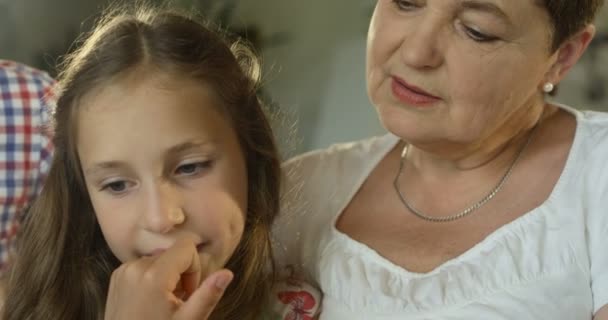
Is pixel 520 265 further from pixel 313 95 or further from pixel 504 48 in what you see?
pixel 313 95

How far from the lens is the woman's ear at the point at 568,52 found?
4.64ft

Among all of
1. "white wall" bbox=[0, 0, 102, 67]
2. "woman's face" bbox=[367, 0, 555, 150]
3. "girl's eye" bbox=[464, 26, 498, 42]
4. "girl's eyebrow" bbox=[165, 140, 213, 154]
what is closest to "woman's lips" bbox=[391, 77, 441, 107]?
"woman's face" bbox=[367, 0, 555, 150]

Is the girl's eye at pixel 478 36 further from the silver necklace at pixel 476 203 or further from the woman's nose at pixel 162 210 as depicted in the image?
the woman's nose at pixel 162 210

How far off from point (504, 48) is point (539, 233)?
303 millimetres

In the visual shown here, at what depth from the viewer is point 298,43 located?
10.8ft

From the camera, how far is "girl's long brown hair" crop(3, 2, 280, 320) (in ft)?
4.38

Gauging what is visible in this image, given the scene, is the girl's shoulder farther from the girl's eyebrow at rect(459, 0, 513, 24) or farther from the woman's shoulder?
the girl's eyebrow at rect(459, 0, 513, 24)

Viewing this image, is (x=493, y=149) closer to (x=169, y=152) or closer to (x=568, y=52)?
(x=568, y=52)

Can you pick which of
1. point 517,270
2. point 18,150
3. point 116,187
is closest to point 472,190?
point 517,270

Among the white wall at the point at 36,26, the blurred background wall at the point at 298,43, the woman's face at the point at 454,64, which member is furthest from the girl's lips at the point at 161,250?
the white wall at the point at 36,26

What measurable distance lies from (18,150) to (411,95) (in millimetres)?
823

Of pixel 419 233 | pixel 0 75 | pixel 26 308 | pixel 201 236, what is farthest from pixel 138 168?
pixel 0 75

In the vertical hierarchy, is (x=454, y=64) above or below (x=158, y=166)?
above

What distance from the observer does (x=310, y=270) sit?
1.54 m
